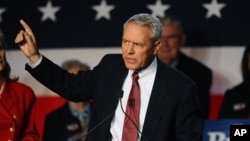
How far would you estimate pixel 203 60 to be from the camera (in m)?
4.50

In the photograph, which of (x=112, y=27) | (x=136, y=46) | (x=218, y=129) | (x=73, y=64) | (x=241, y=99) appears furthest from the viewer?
(x=112, y=27)

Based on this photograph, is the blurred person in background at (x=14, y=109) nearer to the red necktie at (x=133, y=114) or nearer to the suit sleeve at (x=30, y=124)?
the suit sleeve at (x=30, y=124)

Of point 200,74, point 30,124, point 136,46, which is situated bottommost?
point 30,124

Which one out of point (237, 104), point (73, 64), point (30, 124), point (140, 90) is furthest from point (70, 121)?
point (140, 90)

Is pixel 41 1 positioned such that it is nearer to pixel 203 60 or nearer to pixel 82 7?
pixel 82 7

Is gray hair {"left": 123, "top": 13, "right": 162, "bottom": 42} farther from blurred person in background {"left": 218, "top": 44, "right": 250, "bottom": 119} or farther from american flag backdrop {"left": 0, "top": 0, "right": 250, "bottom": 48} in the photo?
american flag backdrop {"left": 0, "top": 0, "right": 250, "bottom": 48}

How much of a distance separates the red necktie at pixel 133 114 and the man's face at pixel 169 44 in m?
1.42

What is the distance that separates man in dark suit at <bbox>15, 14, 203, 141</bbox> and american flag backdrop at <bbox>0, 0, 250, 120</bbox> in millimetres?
1659

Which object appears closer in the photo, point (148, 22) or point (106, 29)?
point (148, 22)

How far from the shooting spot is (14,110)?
2.86 metres

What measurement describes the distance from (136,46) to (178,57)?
1629 millimetres

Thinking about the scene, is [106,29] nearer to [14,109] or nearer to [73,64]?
[73,64]

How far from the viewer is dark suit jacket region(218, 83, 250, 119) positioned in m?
3.99

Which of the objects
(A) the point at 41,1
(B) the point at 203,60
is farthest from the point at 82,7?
(B) the point at 203,60
